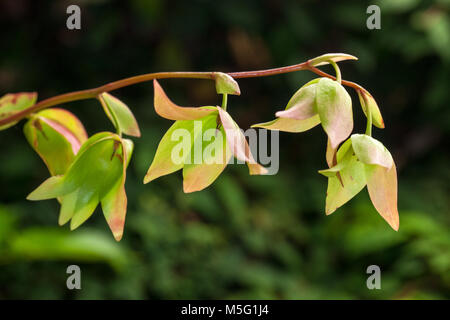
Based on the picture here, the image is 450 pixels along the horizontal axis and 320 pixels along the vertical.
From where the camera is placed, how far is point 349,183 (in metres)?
0.37

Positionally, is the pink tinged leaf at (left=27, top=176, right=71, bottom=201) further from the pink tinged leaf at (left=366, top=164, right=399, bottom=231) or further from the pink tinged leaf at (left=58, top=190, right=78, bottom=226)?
the pink tinged leaf at (left=366, top=164, right=399, bottom=231)

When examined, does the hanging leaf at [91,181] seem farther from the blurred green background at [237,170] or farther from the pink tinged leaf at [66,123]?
the blurred green background at [237,170]

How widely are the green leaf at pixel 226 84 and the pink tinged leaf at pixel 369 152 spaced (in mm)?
87

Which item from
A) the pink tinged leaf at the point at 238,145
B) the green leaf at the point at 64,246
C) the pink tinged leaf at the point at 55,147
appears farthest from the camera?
the green leaf at the point at 64,246

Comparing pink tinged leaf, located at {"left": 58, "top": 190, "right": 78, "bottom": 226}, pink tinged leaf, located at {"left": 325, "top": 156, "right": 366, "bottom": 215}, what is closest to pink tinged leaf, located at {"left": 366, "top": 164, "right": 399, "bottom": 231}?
pink tinged leaf, located at {"left": 325, "top": 156, "right": 366, "bottom": 215}

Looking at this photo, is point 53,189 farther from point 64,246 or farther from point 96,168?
point 64,246

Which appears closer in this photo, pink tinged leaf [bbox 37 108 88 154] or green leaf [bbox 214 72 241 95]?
Result: green leaf [bbox 214 72 241 95]

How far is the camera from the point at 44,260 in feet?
3.78

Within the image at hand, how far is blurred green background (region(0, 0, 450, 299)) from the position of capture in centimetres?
116

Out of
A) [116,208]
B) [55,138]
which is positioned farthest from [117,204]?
[55,138]

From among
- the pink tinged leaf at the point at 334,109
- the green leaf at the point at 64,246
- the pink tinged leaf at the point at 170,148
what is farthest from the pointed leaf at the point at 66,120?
the green leaf at the point at 64,246

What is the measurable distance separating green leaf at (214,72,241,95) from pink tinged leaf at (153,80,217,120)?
0.06ft

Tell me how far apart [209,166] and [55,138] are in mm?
157

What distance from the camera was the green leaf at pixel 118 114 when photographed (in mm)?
421
